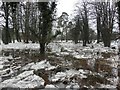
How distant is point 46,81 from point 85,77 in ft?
5.45

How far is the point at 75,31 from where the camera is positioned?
4169cm

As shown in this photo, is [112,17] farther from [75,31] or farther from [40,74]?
[40,74]

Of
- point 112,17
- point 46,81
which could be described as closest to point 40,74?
point 46,81

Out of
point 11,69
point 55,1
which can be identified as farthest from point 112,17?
point 11,69

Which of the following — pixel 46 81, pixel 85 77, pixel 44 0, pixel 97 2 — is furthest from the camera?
pixel 97 2

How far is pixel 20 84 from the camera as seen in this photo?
7496 mm

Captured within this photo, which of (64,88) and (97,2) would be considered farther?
(97,2)

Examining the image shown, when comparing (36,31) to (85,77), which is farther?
(36,31)

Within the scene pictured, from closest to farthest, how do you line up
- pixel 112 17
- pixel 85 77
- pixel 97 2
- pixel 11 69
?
1. pixel 85 77
2. pixel 11 69
3. pixel 112 17
4. pixel 97 2

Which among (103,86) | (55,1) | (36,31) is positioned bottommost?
(103,86)

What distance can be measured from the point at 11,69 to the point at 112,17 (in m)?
24.1

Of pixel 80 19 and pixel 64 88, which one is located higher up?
pixel 80 19

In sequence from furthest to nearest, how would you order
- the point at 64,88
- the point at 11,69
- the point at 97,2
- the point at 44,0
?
the point at 97,2 → the point at 44,0 → the point at 11,69 → the point at 64,88

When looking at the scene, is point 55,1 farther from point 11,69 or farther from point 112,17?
point 112,17
